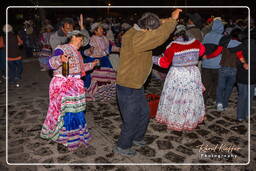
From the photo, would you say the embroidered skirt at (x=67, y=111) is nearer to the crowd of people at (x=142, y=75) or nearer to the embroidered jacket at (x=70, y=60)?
the crowd of people at (x=142, y=75)

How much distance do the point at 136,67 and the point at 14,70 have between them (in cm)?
650

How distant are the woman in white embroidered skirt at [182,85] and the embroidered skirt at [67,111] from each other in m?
1.63

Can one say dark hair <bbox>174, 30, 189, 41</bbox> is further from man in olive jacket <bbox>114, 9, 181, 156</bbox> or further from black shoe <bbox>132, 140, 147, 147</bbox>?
black shoe <bbox>132, 140, 147, 147</bbox>

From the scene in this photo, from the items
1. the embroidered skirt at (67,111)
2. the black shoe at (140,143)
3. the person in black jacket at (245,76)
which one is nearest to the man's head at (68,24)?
the embroidered skirt at (67,111)

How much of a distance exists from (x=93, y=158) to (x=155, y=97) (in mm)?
2286

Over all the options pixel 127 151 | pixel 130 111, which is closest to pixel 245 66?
pixel 130 111

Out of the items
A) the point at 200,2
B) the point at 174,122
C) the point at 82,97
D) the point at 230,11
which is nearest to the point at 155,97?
the point at 174,122

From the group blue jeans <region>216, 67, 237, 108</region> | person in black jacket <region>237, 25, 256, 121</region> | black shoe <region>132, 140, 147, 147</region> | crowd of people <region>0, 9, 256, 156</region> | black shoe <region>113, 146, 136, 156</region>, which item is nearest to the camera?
crowd of people <region>0, 9, 256, 156</region>

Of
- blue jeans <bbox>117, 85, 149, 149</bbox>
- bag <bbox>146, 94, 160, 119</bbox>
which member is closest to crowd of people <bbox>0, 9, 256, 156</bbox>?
blue jeans <bbox>117, 85, 149, 149</bbox>

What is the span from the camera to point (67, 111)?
462cm

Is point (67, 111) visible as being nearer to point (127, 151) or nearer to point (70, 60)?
point (70, 60)

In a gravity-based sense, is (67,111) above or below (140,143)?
above

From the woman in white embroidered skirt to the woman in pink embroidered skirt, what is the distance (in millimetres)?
1522

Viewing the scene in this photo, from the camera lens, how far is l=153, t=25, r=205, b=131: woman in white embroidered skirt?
515 cm
